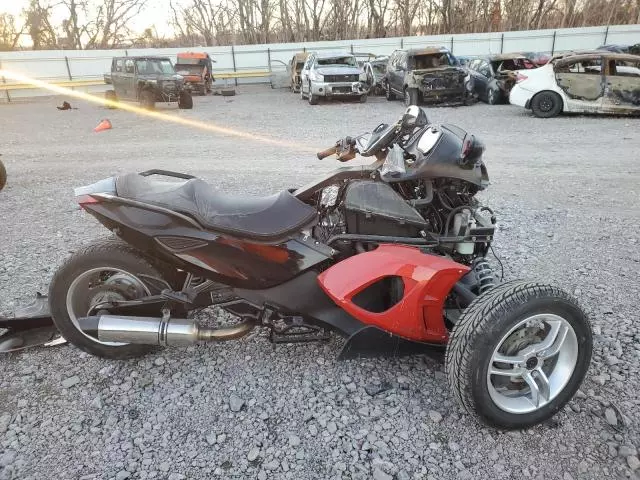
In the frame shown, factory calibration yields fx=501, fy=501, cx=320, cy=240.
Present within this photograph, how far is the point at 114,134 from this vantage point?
12266 millimetres

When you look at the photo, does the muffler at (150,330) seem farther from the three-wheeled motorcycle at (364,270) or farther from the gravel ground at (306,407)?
the gravel ground at (306,407)

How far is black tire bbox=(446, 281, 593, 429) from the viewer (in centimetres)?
236

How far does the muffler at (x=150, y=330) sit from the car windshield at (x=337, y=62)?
52.6ft

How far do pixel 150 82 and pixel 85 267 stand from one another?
1522 cm

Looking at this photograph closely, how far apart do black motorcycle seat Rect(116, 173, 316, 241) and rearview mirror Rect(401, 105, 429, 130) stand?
0.69 metres

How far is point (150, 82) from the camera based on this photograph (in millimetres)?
16531

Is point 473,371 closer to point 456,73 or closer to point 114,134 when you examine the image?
point 114,134

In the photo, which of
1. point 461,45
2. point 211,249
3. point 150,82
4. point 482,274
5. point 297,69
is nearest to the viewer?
point 211,249

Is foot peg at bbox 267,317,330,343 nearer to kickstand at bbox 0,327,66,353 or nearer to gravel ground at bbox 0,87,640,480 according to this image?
gravel ground at bbox 0,87,640,480

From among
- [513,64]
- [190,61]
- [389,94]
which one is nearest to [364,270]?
[389,94]

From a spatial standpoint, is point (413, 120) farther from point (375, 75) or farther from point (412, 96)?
point (375, 75)

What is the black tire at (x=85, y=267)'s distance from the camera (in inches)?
115

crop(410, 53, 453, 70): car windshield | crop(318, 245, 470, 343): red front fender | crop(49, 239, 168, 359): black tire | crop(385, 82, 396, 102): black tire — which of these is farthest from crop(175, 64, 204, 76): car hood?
crop(318, 245, 470, 343): red front fender

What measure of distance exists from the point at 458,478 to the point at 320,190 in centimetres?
162
